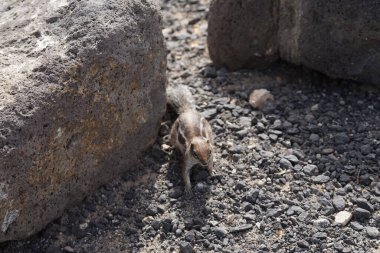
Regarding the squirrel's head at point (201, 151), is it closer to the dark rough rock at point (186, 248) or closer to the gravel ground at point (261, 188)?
the gravel ground at point (261, 188)

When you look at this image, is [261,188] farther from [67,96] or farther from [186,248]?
[67,96]

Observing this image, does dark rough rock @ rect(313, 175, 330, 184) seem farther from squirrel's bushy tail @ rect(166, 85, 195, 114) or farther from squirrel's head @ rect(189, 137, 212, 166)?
squirrel's bushy tail @ rect(166, 85, 195, 114)

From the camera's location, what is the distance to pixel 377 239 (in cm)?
486

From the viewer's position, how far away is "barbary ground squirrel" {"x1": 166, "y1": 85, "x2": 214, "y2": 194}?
5340 millimetres

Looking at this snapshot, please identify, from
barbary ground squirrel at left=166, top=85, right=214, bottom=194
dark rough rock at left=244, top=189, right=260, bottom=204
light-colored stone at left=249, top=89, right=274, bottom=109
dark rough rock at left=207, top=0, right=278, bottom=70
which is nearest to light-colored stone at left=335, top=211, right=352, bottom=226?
A: dark rough rock at left=244, top=189, right=260, bottom=204

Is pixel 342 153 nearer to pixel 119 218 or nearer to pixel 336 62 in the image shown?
pixel 336 62

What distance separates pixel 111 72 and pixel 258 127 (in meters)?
1.64

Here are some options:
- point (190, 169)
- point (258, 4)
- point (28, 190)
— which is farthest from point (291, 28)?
point (28, 190)

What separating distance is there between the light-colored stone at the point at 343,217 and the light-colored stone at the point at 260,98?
1.51 m

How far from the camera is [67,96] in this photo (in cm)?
466

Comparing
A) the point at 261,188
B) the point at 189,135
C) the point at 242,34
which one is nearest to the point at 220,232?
the point at 261,188

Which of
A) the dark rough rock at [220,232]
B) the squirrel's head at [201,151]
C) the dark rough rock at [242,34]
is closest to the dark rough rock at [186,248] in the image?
the dark rough rock at [220,232]

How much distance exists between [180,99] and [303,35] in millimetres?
1300

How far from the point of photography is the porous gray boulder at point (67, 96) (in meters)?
4.49
